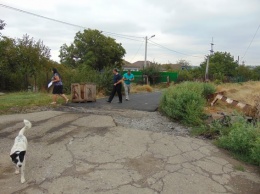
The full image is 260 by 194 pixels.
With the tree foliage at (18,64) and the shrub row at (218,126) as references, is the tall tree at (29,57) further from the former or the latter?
the shrub row at (218,126)

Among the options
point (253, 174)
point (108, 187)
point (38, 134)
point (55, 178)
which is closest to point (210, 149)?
point (253, 174)

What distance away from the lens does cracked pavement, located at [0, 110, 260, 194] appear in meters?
3.98

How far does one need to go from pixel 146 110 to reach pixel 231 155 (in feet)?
14.6

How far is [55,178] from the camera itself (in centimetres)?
411

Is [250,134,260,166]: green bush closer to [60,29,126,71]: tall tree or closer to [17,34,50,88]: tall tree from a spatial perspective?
[17,34,50,88]: tall tree

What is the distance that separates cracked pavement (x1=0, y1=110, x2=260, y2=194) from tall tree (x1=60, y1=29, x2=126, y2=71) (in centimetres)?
3437

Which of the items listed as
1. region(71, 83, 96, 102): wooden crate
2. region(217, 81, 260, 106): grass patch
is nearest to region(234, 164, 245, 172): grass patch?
region(217, 81, 260, 106): grass patch

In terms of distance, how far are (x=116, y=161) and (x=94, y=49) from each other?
3810 centimetres

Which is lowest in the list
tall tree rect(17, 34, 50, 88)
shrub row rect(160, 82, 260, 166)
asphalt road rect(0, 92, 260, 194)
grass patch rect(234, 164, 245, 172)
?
grass patch rect(234, 164, 245, 172)

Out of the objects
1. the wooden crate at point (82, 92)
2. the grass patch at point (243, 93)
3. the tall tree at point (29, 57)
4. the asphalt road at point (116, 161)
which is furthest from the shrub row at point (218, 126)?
the tall tree at point (29, 57)

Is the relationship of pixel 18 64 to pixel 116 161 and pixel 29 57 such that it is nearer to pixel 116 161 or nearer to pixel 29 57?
pixel 29 57

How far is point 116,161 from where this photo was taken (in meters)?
4.87

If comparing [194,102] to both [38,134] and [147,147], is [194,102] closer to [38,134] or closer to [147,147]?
[147,147]

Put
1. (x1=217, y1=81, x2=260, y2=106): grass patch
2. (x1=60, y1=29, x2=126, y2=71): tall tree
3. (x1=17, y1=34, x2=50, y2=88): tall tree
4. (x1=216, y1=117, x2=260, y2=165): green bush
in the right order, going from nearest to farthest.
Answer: (x1=216, y1=117, x2=260, y2=165): green bush, (x1=217, y1=81, x2=260, y2=106): grass patch, (x1=17, y1=34, x2=50, y2=88): tall tree, (x1=60, y1=29, x2=126, y2=71): tall tree
